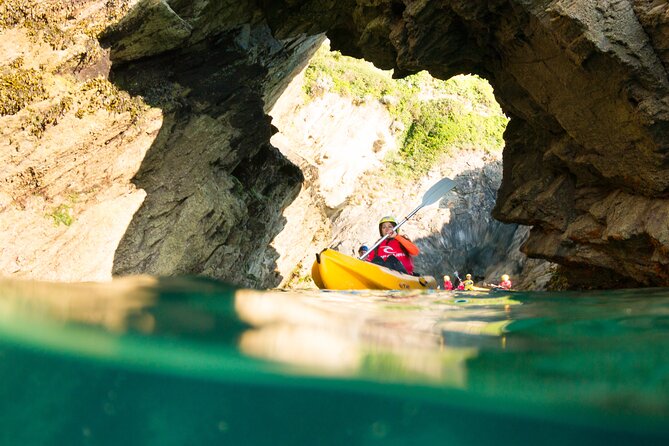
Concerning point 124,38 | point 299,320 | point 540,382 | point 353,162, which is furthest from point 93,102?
point 353,162

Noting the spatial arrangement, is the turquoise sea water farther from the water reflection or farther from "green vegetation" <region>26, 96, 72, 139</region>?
"green vegetation" <region>26, 96, 72, 139</region>

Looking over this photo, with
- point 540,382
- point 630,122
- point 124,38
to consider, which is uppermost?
point 124,38

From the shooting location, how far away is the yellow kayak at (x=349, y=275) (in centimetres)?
1301

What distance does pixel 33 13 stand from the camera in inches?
433

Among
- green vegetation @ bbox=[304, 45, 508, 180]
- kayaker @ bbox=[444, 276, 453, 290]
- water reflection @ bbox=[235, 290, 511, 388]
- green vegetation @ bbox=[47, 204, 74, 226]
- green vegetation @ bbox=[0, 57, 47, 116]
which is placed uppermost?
green vegetation @ bbox=[304, 45, 508, 180]

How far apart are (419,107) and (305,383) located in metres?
21.3

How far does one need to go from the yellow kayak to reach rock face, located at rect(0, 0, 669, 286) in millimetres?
1694

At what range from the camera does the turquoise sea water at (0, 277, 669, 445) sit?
561 centimetres

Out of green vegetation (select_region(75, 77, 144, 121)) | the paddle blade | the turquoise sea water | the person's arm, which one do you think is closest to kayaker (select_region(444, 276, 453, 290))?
the paddle blade

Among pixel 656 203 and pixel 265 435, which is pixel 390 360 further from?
pixel 656 203

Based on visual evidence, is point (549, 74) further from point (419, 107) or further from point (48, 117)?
point (419, 107)

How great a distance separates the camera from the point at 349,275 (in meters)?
13.0

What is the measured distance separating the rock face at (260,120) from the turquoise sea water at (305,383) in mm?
3503

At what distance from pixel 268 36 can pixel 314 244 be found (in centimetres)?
715
